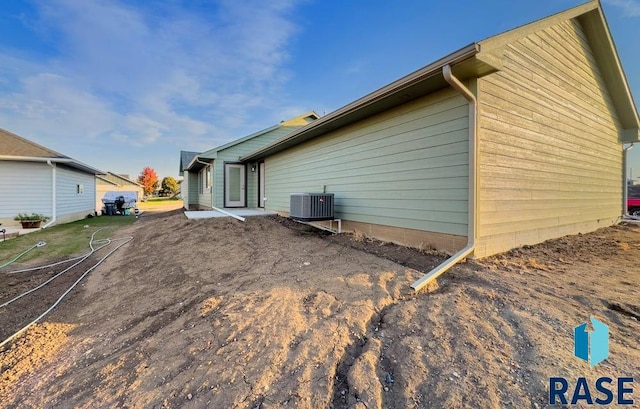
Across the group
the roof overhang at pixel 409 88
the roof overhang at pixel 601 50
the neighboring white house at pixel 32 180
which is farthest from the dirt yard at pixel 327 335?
the neighboring white house at pixel 32 180

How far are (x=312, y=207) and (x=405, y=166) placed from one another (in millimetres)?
2405

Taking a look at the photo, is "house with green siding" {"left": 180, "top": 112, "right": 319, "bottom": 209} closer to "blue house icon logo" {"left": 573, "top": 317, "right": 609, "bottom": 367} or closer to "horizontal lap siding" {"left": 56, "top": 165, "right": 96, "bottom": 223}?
"horizontal lap siding" {"left": 56, "top": 165, "right": 96, "bottom": 223}

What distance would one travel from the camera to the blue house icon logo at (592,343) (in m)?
1.85

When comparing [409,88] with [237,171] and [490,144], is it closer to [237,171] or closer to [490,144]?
[490,144]

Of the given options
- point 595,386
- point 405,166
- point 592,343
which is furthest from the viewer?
point 405,166

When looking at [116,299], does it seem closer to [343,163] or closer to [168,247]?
[168,247]

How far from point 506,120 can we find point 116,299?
662cm

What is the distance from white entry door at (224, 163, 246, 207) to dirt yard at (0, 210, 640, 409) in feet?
27.2

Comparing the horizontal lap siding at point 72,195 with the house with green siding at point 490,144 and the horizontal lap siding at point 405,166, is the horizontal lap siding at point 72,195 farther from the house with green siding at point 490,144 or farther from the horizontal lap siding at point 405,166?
the horizontal lap siding at point 405,166

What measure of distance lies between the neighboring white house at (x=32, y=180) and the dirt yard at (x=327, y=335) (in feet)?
28.6

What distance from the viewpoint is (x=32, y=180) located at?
1055cm

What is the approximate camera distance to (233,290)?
11.3ft

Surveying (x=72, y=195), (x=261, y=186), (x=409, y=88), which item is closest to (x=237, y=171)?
(x=261, y=186)

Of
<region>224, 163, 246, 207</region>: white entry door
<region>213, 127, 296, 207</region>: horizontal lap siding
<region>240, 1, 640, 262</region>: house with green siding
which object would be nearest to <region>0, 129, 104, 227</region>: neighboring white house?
<region>213, 127, 296, 207</region>: horizontal lap siding
